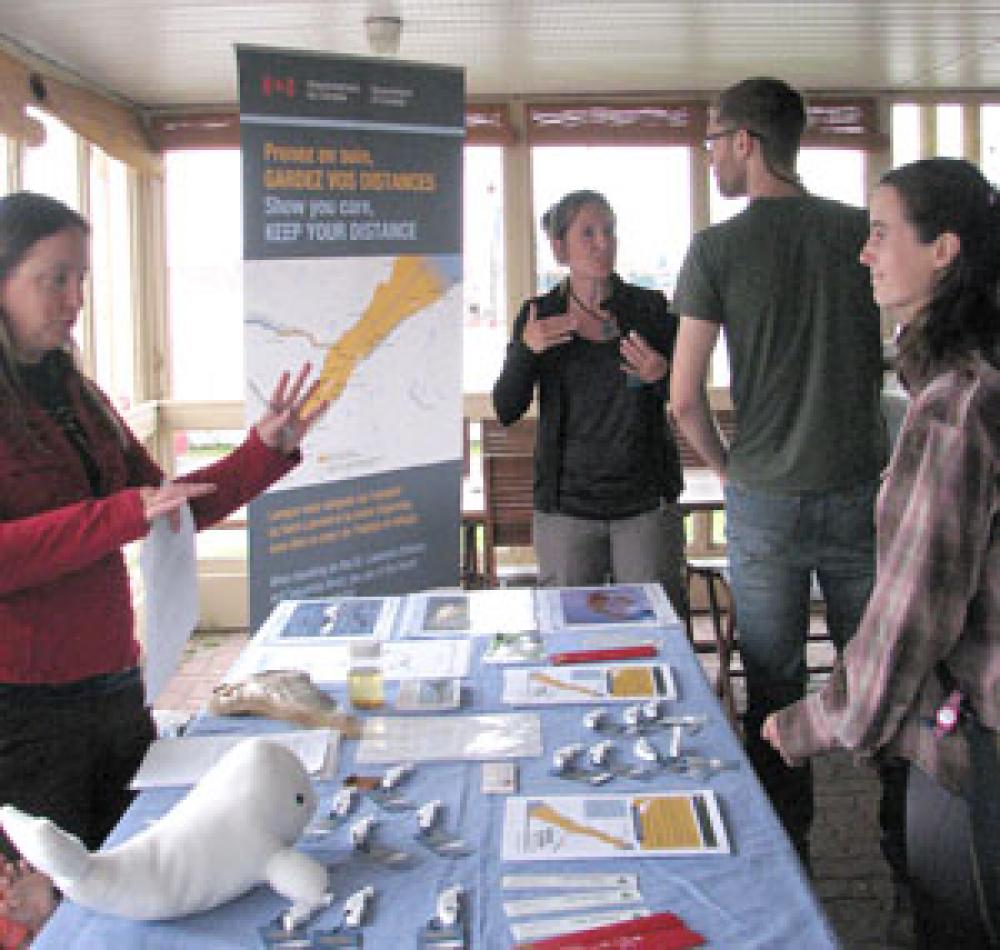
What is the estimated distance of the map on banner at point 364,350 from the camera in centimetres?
330

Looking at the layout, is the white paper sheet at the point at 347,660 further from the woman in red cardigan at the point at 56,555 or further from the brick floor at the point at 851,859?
the brick floor at the point at 851,859

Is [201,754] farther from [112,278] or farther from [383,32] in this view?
[112,278]

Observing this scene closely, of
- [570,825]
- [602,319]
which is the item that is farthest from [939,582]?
[602,319]

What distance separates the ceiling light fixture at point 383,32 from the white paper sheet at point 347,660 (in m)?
2.46

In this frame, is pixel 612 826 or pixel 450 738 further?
Answer: pixel 450 738

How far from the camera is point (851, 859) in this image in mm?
3113

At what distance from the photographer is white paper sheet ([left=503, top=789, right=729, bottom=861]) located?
1.41 metres

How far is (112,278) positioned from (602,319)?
3.26 metres

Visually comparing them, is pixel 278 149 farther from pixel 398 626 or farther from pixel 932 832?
pixel 932 832

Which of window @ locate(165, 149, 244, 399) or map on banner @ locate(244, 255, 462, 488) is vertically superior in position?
window @ locate(165, 149, 244, 399)

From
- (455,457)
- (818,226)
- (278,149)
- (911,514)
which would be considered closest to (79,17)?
(278,149)

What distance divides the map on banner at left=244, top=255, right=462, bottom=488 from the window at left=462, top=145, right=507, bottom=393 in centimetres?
206

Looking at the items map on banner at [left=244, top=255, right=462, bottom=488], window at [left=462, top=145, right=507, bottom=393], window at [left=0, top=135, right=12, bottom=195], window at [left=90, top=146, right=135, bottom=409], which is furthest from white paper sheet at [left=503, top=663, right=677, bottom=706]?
window at [left=462, top=145, right=507, bottom=393]

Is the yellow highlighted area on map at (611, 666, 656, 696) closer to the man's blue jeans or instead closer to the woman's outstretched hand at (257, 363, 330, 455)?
the man's blue jeans
